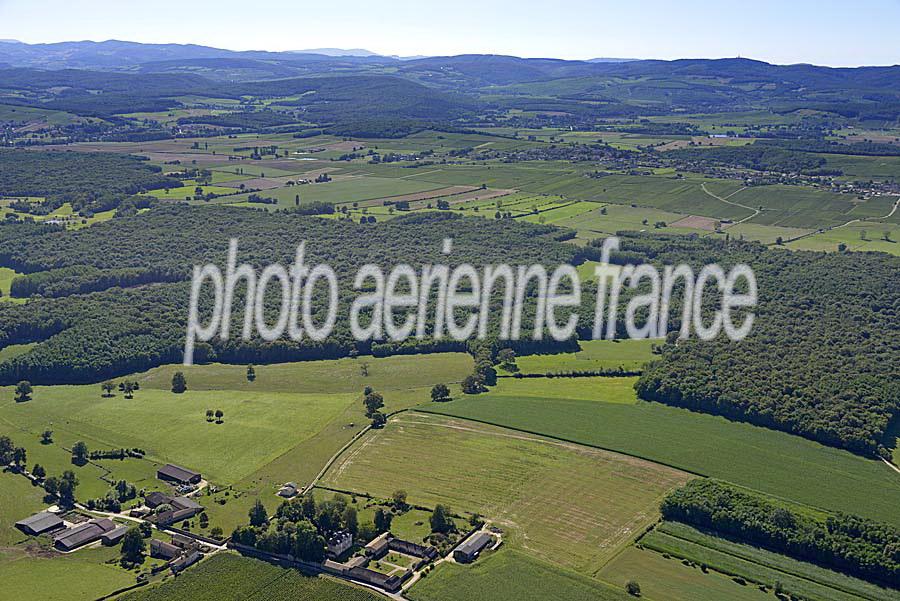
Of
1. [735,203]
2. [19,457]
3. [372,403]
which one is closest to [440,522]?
[372,403]

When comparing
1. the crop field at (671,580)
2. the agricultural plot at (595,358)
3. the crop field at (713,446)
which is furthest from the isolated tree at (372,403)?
the crop field at (671,580)

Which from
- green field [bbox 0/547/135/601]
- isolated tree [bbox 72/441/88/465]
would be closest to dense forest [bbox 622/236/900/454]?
isolated tree [bbox 72/441/88/465]

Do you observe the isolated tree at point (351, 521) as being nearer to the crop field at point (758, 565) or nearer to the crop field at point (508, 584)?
the crop field at point (508, 584)

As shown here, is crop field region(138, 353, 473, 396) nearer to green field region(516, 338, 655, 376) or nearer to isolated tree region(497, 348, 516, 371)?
isolated tree region(497, 348, 516, 371)

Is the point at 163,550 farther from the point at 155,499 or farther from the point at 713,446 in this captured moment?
the point at 713,446

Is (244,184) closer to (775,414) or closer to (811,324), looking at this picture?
(811,324)

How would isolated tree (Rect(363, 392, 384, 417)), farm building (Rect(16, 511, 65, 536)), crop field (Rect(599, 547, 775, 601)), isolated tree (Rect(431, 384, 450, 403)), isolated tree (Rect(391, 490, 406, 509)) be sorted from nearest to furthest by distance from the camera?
crop field (Rect(599, 547, 775, 601)), farm building (Rect(16, 511, 65, 536)), isolated tree (Rect(391, 490, 406, 509)), isolated tree (Rect(363, 392, 384, 417)), isolated tree (Rect(431, 384, 450, 403))
